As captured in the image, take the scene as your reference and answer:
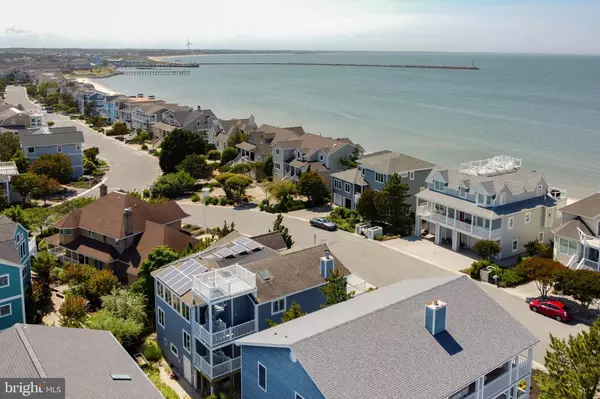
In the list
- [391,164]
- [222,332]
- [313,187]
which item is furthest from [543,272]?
[313,187]

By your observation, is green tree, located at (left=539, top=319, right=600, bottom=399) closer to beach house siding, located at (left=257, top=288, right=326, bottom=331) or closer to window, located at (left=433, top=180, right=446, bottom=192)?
beach house siding, located at (left=257, top=288, right=326, bottom=331)

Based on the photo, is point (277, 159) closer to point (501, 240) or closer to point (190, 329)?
point (501, 240)

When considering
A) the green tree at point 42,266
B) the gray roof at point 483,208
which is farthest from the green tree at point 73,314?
the gray roof at point 483,208

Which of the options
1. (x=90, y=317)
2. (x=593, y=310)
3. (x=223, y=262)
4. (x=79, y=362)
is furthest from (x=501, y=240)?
(x=79, y=362)

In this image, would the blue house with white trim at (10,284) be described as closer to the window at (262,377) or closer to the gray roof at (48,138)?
the window at (262,377)

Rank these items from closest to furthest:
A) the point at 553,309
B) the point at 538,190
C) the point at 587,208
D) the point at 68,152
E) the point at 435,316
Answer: the point at 435,316 → the point at 553,309 → the point at 587,208 → the point at 538,190 → the point at 68,152

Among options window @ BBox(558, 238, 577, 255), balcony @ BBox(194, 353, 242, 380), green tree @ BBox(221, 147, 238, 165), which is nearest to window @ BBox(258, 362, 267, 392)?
balcony @ BBox(194, 353, 242, 380)

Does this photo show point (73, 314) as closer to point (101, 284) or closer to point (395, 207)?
point (101, 284)
